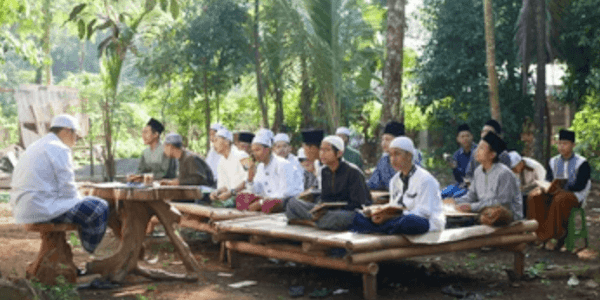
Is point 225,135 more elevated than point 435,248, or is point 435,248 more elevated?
point 225,135

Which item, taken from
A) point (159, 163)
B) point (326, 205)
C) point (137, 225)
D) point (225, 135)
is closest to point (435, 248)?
point (326, 205)

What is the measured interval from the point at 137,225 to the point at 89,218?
0.73 metres

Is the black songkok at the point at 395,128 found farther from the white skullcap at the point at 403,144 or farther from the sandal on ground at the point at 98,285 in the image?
the sandal on ground at the point at 98,285

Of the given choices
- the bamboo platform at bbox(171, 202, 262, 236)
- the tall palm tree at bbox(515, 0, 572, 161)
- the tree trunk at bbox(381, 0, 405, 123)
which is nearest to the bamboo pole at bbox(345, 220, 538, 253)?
the bamboo platform at bbox(171, 202, 262, 236)

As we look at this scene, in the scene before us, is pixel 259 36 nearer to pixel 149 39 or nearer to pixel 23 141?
pixel 149 39

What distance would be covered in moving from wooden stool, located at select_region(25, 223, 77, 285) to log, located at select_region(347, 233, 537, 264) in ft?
8.52

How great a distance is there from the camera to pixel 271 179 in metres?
8.77

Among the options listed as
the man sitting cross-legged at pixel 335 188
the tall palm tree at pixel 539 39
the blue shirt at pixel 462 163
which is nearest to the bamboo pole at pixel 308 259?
the man sitting cross-legged at pixel 335 188

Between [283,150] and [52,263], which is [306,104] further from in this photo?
[52,263]

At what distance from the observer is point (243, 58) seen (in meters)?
16.8

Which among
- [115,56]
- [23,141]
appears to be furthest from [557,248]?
[23,141]

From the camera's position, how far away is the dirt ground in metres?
6.70

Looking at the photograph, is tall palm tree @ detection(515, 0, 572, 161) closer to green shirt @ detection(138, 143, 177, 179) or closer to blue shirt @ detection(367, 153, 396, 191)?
blue shirt @ detection(367, 153, 396, 191)

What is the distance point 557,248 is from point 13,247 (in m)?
6.70
